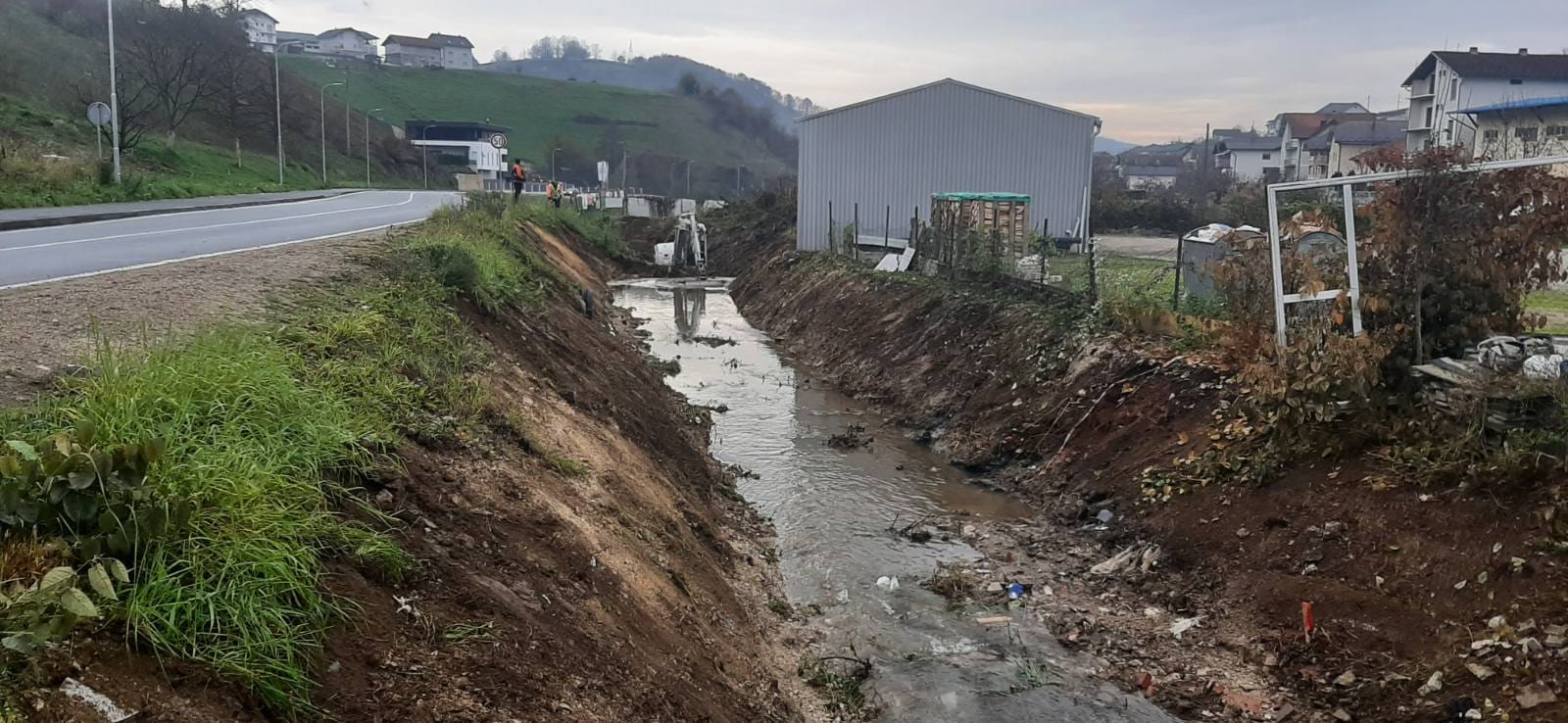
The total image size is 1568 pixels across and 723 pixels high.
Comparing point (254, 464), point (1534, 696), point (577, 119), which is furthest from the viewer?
point (577, 119)

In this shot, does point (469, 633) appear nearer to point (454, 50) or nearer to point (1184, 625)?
point (1184, 625)

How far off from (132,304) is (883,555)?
6.96 m

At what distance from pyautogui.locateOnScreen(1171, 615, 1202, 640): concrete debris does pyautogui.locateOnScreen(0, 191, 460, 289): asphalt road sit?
413 inches

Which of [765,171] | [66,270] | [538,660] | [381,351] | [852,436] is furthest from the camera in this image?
[765,171]

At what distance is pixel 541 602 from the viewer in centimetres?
464

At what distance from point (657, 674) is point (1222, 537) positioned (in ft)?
18.2

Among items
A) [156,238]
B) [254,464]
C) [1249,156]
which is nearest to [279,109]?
[156,238]

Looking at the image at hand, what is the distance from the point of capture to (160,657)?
114 inches

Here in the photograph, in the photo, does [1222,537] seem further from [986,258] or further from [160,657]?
[986,258]

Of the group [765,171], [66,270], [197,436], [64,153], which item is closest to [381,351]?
[197,436]

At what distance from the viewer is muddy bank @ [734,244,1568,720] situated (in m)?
5.82

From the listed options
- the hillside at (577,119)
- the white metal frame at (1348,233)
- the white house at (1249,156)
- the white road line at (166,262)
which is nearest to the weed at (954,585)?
the white metal frame at (1348,233)

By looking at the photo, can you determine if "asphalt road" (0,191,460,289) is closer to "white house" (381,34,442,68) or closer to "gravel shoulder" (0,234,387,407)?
"gravel shoulder" (0,234,387,407)

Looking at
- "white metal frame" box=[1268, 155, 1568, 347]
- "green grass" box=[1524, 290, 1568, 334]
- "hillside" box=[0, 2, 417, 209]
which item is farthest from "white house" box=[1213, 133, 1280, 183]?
→ "white metal frame" box=[1268, 155, 1568, 347]
